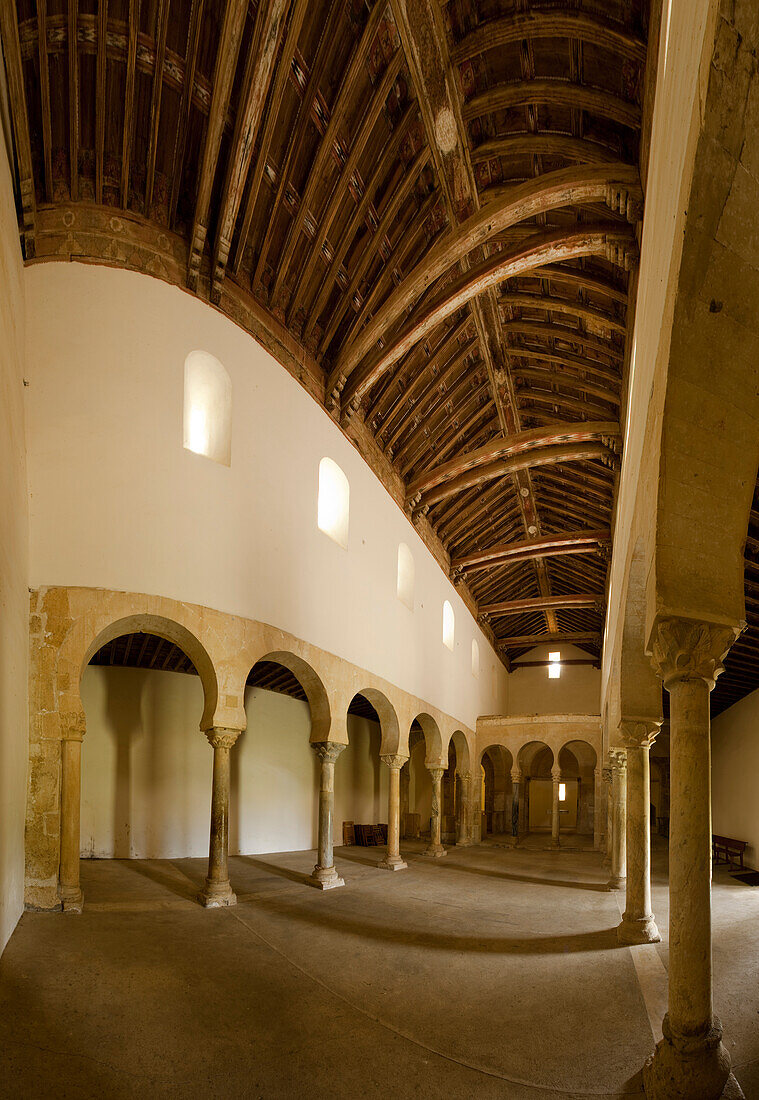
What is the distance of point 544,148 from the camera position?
29.9 feet

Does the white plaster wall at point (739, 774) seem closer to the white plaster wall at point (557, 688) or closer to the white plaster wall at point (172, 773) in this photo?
the white plaster wall at point (172, 773)

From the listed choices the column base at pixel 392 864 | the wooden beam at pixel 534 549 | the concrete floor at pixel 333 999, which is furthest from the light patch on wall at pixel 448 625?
the concrete floor at pixel 333 999

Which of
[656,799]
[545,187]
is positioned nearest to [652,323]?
[545,187]

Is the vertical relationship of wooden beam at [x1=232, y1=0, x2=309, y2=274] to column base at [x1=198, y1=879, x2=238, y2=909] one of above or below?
above

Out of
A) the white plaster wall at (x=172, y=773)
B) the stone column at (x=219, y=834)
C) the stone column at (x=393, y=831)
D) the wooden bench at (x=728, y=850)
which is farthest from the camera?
the wooden bench at (x=728, y=850)

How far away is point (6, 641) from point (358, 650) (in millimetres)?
7671

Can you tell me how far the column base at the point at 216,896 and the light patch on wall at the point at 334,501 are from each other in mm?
5925

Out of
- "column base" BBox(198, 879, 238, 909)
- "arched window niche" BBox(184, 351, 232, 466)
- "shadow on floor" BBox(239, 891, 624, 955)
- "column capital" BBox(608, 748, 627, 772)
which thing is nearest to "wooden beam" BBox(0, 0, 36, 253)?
"arched window niche" BBox(184, 351, 232, 466)

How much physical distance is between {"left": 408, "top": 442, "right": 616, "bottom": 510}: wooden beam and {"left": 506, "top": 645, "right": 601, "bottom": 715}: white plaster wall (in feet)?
64.4

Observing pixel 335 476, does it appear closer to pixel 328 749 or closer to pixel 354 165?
pixel 328 749

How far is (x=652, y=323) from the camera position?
4883 millimetres

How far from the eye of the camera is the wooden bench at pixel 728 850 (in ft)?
54.8

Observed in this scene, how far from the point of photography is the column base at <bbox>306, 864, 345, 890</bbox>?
37.5 ft

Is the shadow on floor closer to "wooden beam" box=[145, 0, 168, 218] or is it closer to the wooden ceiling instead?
the wooden ceiling
